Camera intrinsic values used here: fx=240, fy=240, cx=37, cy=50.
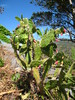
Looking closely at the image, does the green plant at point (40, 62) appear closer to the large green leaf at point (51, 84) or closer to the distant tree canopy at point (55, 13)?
the large green leaf at point (51, 84)

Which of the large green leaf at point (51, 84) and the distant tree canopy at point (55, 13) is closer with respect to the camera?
the large green leaf at point (51, 84)

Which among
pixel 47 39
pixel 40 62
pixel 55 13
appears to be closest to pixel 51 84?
pixel 40 62

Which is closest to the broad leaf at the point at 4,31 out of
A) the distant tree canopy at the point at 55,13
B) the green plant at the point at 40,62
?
the green plant at the point at 40,62

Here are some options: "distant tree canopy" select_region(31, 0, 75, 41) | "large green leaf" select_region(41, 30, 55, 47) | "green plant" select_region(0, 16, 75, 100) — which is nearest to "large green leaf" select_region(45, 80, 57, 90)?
"green plant" select_region(0, 16, 75, 100)

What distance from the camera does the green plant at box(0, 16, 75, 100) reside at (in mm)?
Result: 1877

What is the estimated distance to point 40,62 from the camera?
1929mm

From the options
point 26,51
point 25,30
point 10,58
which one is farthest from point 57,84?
point 10,58

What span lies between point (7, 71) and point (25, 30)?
402 millimetres

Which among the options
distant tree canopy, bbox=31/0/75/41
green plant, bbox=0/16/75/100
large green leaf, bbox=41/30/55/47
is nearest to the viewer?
green plant, bbox=0/16/75/100

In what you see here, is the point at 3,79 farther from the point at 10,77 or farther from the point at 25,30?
the point at 25,30

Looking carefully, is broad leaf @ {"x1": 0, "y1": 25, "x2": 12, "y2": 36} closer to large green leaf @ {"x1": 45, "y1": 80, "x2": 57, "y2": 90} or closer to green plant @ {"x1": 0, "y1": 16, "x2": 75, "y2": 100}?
green plant @ {"x1": 0, "y1": 16, "x2": 75, "y2": 100}

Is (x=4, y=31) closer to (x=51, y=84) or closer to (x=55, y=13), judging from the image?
(x=51, y=84)

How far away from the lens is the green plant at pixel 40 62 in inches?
73.9

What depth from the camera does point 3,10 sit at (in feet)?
47.7
